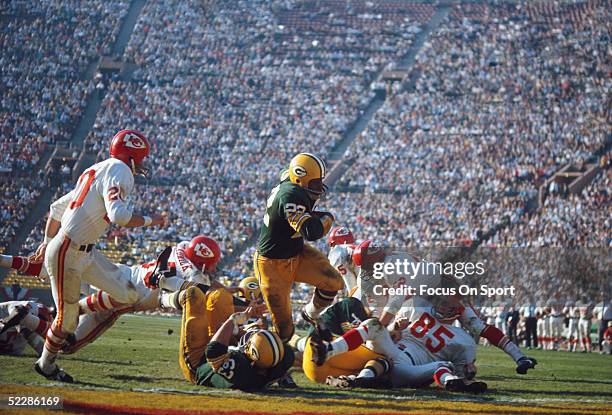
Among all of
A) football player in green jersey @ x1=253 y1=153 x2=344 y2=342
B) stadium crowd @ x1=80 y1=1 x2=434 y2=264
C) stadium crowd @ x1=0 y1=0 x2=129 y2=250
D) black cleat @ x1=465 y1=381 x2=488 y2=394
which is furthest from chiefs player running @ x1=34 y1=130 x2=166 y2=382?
stadium crowd @ x1=0 y1=0 x2=129 y2=250

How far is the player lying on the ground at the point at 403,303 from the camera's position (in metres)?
9.28

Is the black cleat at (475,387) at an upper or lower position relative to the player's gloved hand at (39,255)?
lower

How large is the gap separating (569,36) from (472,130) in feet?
29.1

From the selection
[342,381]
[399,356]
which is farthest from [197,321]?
[399,356]

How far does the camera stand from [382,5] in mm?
45844

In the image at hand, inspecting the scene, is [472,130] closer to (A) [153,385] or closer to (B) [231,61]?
(B) [231,61]

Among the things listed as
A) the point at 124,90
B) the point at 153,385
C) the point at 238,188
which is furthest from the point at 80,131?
the point at 153,385

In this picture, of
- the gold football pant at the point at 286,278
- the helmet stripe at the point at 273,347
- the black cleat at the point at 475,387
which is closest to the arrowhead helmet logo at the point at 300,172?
the gold football pant at the point at 286,278

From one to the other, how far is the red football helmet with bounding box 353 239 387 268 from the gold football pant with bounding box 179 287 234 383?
239cm

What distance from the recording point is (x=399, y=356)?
8.49m

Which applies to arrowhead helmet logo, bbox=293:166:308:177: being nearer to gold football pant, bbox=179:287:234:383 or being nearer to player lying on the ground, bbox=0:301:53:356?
gold football pant, bbox=179:287:234:383

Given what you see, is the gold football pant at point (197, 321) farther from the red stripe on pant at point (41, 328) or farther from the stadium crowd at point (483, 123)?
the stadium crowd at point (483, 123)

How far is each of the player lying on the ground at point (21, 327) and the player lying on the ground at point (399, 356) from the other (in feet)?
9.94

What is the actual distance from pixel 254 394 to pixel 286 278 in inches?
46.0
